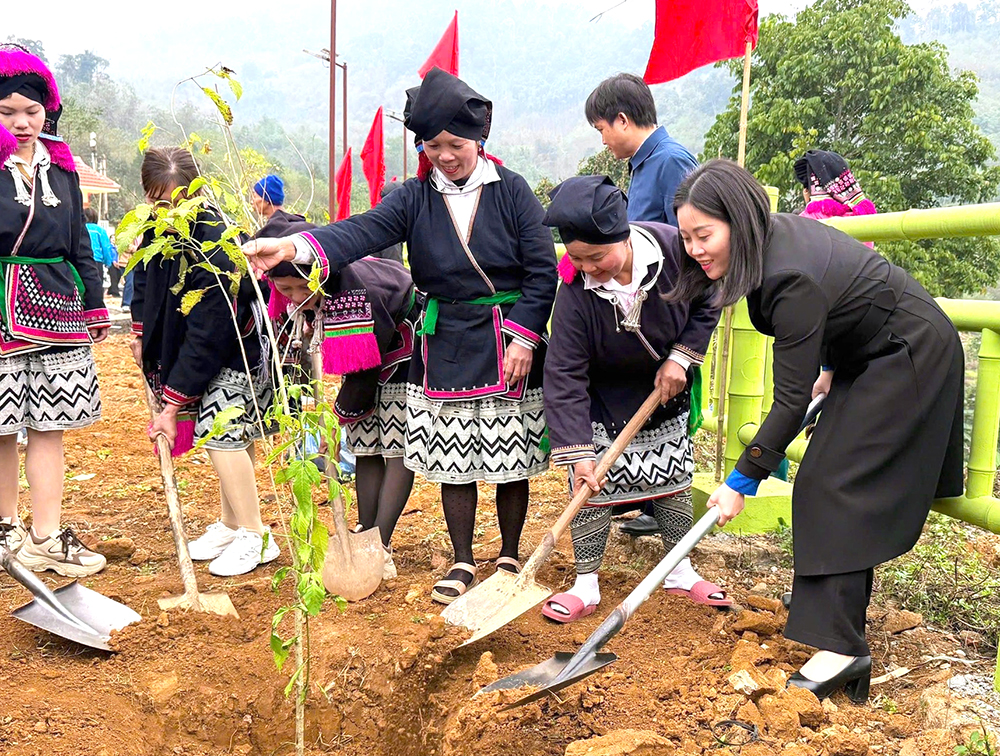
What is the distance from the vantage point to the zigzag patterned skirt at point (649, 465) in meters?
2.96

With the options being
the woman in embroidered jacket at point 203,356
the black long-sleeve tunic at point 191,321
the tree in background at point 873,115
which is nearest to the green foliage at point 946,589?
the woman in embroidered jacket at point 203,356

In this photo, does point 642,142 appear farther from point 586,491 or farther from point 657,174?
point 586,491

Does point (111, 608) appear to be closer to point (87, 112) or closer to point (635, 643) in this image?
point (635, 643)

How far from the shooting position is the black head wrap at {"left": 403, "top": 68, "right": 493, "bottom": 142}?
2738 mm

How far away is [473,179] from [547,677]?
1.63m

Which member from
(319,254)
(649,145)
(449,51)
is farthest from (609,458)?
(449,51)

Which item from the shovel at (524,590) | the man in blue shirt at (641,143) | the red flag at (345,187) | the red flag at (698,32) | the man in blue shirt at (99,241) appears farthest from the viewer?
the man in blue shirt at (99,241)

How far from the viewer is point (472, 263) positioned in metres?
2.94

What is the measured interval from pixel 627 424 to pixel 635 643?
2.32 feet

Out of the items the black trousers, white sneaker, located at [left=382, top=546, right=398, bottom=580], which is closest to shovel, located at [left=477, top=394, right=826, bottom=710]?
the black trousers

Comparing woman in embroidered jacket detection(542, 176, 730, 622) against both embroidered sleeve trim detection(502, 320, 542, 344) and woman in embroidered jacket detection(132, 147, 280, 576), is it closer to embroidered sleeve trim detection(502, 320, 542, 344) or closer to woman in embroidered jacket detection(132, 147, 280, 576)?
embroidered sleeve trim detection(502, 320, 542, 344)

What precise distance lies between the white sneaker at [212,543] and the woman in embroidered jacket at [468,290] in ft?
3.52

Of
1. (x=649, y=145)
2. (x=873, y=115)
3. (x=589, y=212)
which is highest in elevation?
(x=873, y=115)

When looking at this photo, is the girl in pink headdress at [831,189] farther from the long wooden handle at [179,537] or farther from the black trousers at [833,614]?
the long wooden handle at [179,537]
